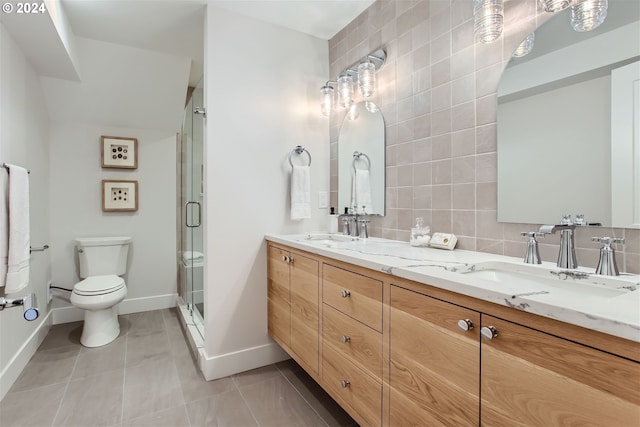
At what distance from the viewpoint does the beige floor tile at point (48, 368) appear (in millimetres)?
1941

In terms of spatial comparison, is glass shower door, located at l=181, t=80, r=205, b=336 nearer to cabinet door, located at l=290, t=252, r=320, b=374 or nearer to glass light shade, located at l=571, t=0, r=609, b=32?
cabinet door, located at l=290, t=252, r=320, b=374

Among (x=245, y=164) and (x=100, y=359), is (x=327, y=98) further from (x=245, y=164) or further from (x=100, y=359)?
(x=100, y=359)

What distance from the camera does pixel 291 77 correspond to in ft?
7.50

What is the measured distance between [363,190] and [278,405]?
1.34 m

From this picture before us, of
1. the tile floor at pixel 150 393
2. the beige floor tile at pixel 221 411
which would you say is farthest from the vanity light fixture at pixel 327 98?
the beige floor tile at pixel 221 411

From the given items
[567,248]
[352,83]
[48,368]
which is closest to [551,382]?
[567,248]

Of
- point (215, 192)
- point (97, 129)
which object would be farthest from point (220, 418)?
point (97, 129)

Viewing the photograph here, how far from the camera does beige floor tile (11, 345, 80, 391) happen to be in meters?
1.94

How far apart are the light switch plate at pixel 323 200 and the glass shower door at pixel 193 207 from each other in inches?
32.9

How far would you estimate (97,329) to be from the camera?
2.49 m

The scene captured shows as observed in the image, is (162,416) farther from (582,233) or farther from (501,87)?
(501,87)

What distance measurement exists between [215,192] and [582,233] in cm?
181

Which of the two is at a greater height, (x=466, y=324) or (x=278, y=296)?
(x=466, y=324)

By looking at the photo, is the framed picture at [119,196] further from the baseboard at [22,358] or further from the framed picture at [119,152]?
the baseboard at [22,358]
